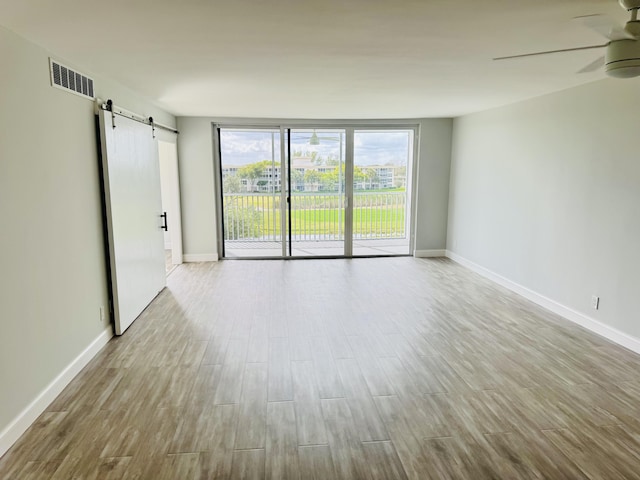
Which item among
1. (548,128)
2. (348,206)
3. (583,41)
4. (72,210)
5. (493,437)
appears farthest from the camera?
(348,206)

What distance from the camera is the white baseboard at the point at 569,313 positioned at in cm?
346

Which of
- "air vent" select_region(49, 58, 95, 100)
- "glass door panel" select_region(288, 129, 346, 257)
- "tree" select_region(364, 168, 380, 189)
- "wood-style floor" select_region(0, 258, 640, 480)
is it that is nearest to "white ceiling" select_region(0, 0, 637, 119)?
"air vent" select_region(49, 58, 95, 100)

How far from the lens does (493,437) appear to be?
2291 millimetres

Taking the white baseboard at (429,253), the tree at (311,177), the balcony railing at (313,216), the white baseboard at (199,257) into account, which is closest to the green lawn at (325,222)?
the balcony railing at (313,216)

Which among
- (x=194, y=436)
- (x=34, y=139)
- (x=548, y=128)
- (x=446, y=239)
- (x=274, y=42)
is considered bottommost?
(x=194, y=436)

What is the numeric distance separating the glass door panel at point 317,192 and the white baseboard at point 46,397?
13.2 ft

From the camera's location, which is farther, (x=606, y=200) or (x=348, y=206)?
(x=348, y=206)

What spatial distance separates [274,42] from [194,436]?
7.98 feet

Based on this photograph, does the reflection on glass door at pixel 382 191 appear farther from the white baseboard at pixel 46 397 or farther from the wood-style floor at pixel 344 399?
the white baseboard at pixel 46 397

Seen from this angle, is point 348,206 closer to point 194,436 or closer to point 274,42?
point 274,42

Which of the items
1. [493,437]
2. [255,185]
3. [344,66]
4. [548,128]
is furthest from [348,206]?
[493,437]

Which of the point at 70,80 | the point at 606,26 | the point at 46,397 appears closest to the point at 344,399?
the point at 46,397

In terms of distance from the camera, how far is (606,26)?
1927mm

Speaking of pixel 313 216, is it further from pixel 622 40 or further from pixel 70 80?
pixel 622 40
